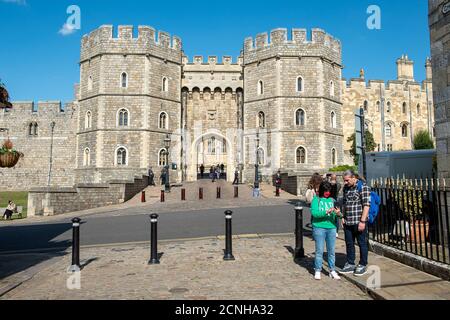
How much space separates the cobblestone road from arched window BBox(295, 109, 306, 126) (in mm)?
21354

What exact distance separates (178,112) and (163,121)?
1.75 meters

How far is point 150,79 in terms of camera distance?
28391 millimetres

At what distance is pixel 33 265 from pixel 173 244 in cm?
306

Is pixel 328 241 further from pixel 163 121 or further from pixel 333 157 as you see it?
pixel 333 157

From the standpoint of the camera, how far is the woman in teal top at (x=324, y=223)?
5723 millimetres

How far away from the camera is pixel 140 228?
1155cm

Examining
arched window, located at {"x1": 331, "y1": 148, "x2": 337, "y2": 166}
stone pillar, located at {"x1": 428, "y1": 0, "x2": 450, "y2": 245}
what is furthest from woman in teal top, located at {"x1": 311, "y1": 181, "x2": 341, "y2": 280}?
arched window, located at {"x1": 331, "y1": 148, "x2": 337, "y2": 166}

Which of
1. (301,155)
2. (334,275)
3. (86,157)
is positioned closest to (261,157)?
(301,155)

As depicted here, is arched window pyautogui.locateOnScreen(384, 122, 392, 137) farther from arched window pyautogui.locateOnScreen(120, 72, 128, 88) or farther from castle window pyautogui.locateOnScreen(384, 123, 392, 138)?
arched window pyautogui.locateOnScreen(120, 72, 128, 88)

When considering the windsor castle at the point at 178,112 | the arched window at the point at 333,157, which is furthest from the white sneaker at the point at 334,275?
the arched window at the point at 333,157

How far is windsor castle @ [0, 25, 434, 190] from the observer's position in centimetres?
2797

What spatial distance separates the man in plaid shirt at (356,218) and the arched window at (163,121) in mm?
24658

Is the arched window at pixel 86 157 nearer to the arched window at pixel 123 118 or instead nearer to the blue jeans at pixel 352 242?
the arched window at pixel 123 118
